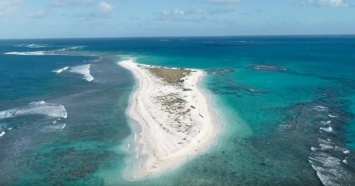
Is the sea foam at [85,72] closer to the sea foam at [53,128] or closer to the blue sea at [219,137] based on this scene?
the blue sea at [219,137]

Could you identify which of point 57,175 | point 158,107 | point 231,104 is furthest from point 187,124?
point 57,175

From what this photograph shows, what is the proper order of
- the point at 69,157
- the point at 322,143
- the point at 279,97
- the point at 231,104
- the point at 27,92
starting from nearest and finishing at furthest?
the point at 69,157
the point at 322,143
the point at 231,104
the point at 279,97
the point at 27,92

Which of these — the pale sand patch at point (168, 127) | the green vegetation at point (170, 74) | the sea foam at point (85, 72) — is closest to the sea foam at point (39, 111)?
the pale sand patch at point (168, 127)

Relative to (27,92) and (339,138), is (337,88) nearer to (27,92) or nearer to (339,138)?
(339,138)

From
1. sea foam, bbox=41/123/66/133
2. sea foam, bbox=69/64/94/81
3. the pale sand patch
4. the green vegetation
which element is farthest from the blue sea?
sea foam, bbox=69/64/94/81

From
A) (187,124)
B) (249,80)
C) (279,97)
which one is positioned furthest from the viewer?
(249,80)

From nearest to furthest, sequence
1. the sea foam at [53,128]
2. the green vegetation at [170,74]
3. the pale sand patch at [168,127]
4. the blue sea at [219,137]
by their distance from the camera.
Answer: the blue sea at [219,137] → the pale sand patch at [168,127] → the sea foam at [53,128] → the green vegetation at [170,74]

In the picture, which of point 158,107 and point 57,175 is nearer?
point 57,175
